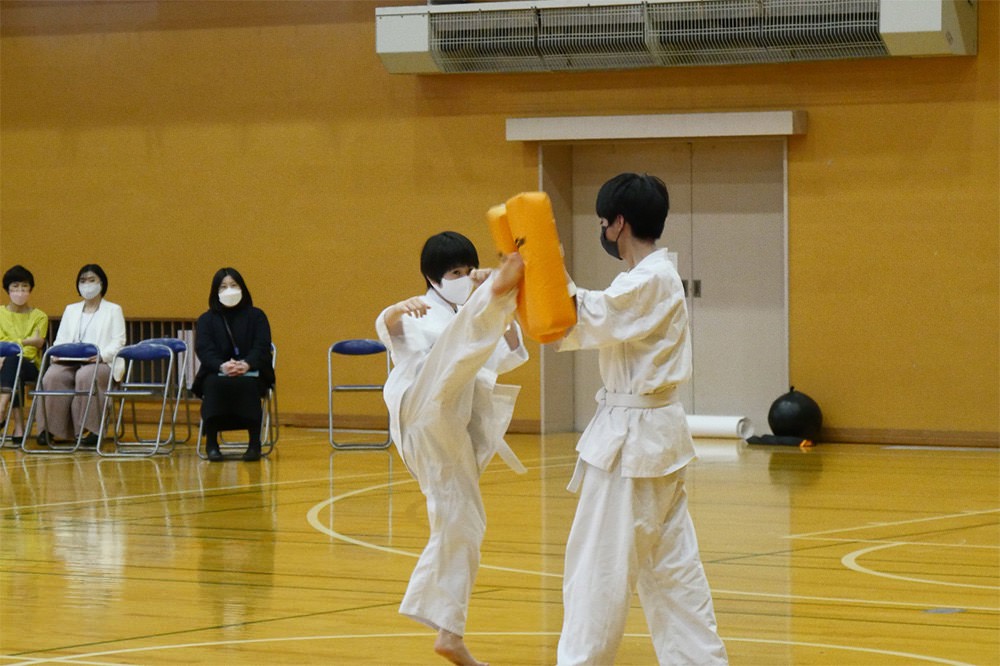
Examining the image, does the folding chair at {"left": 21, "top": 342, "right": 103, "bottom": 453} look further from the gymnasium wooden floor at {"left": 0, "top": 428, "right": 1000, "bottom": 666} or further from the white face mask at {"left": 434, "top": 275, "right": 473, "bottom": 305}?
the white face mask at {"left": 434, "top": 275, "right": 473, "bottom": 305}

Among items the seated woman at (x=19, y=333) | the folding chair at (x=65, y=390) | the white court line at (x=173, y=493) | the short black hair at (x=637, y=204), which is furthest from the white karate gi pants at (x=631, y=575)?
the seated woman at (x=19, y=333)

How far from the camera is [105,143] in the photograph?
1436cm

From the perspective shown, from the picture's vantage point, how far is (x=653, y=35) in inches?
473

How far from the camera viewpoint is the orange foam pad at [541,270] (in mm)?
3518

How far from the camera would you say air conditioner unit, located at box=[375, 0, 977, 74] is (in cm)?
1139

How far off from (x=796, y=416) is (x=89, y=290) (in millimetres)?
5586

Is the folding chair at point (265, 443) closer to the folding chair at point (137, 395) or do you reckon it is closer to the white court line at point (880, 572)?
the folding chair at point (137, 395)

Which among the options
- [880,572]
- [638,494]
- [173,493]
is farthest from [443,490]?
[173,493]

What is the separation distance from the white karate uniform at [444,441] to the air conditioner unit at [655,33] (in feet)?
24.7

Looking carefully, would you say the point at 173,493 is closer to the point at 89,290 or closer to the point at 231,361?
the point at 231,361

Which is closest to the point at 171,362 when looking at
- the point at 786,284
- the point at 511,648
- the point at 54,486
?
the point at 54,486

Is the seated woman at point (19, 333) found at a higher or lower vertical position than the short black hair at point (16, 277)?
lower

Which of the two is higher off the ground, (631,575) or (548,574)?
(631,575)

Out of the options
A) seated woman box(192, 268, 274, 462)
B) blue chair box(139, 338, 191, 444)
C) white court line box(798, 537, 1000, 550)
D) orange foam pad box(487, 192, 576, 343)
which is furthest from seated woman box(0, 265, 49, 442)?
orange foam pad box(487, 192, 576, 343)
